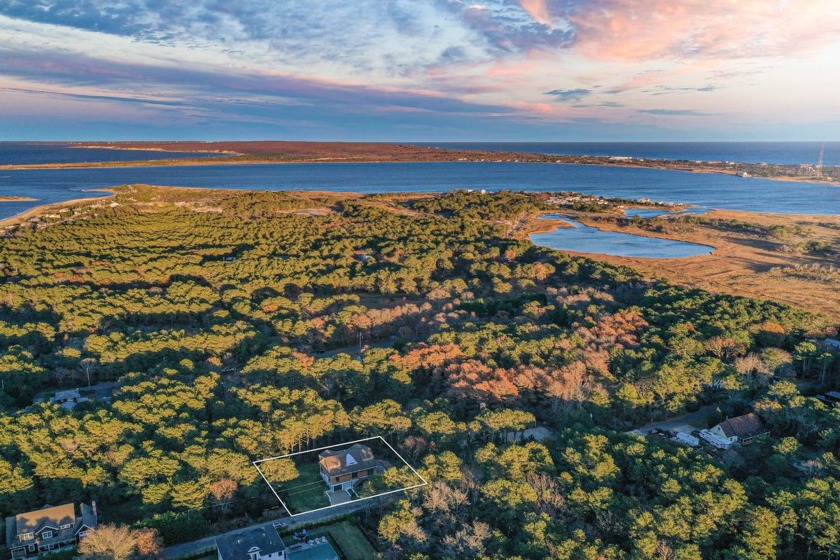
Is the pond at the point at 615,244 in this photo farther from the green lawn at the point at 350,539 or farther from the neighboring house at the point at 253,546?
the neighboring house at the point at 253,546

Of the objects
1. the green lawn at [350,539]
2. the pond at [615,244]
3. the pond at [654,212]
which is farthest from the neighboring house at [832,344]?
the pond at [654,212]

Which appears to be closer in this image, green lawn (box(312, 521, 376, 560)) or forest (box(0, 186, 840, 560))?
forest (box(0, 186, 840, 560))

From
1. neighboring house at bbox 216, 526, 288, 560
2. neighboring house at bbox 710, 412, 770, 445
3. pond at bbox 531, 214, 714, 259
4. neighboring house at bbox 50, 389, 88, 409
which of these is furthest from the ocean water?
neighboring house at bbox 216, 526, 288, 560

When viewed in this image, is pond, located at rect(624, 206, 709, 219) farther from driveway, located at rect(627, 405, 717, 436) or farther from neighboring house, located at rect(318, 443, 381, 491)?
neighboring house, located at rect(318, 443, 381, 491)

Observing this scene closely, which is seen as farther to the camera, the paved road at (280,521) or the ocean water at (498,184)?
the ocean water at (498,184)

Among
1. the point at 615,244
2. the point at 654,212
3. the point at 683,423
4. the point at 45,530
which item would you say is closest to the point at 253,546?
the point at 45,530

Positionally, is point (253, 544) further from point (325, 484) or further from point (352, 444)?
point (352, 444)
